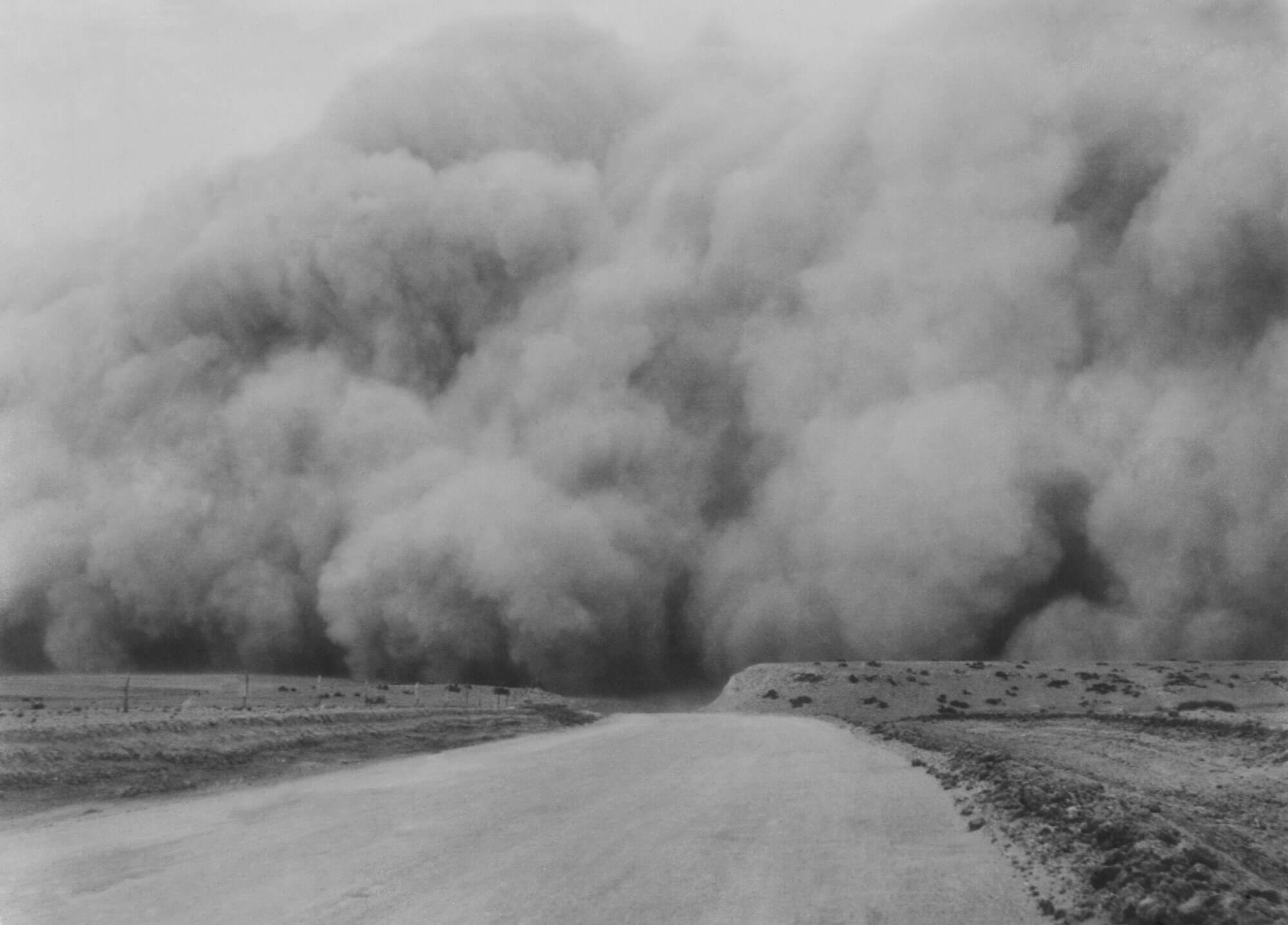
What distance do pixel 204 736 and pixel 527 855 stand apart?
45.5 feet

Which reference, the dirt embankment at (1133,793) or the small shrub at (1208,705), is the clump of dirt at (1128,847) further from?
the small shrub at (1208,705)

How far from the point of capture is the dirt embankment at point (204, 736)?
15.8 m

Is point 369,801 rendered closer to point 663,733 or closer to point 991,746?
point 991,746

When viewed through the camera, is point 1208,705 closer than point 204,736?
No

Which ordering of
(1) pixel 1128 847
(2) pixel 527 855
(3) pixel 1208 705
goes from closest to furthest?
(1) pixel 1128 847, (2) pixel 527 855, (3) pixel 1208 705

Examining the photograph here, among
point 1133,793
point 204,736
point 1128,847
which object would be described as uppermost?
point 1128,847

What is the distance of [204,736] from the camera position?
21219mm

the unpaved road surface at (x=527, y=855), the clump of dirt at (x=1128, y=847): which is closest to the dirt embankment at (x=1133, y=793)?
the clump of dirt at (x=1128, y=847)

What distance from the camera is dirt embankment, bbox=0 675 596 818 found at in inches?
621

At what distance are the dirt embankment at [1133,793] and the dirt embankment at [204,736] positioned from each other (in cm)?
1125

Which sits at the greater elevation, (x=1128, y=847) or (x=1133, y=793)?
(x=1128, y=847)

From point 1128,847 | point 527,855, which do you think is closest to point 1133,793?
point 1128,847

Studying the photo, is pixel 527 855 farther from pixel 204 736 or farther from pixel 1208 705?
pixel 1208 705

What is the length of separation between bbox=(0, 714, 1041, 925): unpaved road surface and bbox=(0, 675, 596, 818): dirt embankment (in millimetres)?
1879
